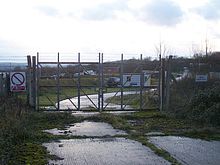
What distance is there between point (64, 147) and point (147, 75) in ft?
40.4

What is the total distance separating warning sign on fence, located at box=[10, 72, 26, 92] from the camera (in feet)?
68.1

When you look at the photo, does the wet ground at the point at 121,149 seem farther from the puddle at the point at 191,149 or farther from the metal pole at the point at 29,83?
the metal pole at the point at 29,83

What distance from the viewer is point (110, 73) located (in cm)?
2444

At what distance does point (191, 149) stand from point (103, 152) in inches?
92.7

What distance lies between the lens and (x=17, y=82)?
2081 centimetres

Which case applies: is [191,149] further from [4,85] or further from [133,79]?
[4,85]

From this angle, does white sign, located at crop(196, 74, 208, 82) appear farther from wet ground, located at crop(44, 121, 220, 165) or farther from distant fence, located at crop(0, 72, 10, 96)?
distant fence, located at crop(0, 72, 10, 96)

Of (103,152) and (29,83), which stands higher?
(29,83)

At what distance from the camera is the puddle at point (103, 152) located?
10117mm

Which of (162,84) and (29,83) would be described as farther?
(162,84)

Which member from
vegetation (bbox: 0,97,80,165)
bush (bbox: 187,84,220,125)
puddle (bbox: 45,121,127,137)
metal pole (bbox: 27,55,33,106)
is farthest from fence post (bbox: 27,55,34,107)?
bush (bbox: 187,84,220,125)

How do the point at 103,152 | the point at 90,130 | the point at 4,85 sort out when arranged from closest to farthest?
the point at 103,152, the point at 90,130, the point at 4,85

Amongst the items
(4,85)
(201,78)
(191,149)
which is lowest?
(191,149)

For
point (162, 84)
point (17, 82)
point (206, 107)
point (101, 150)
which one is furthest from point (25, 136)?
point (162, 84)
